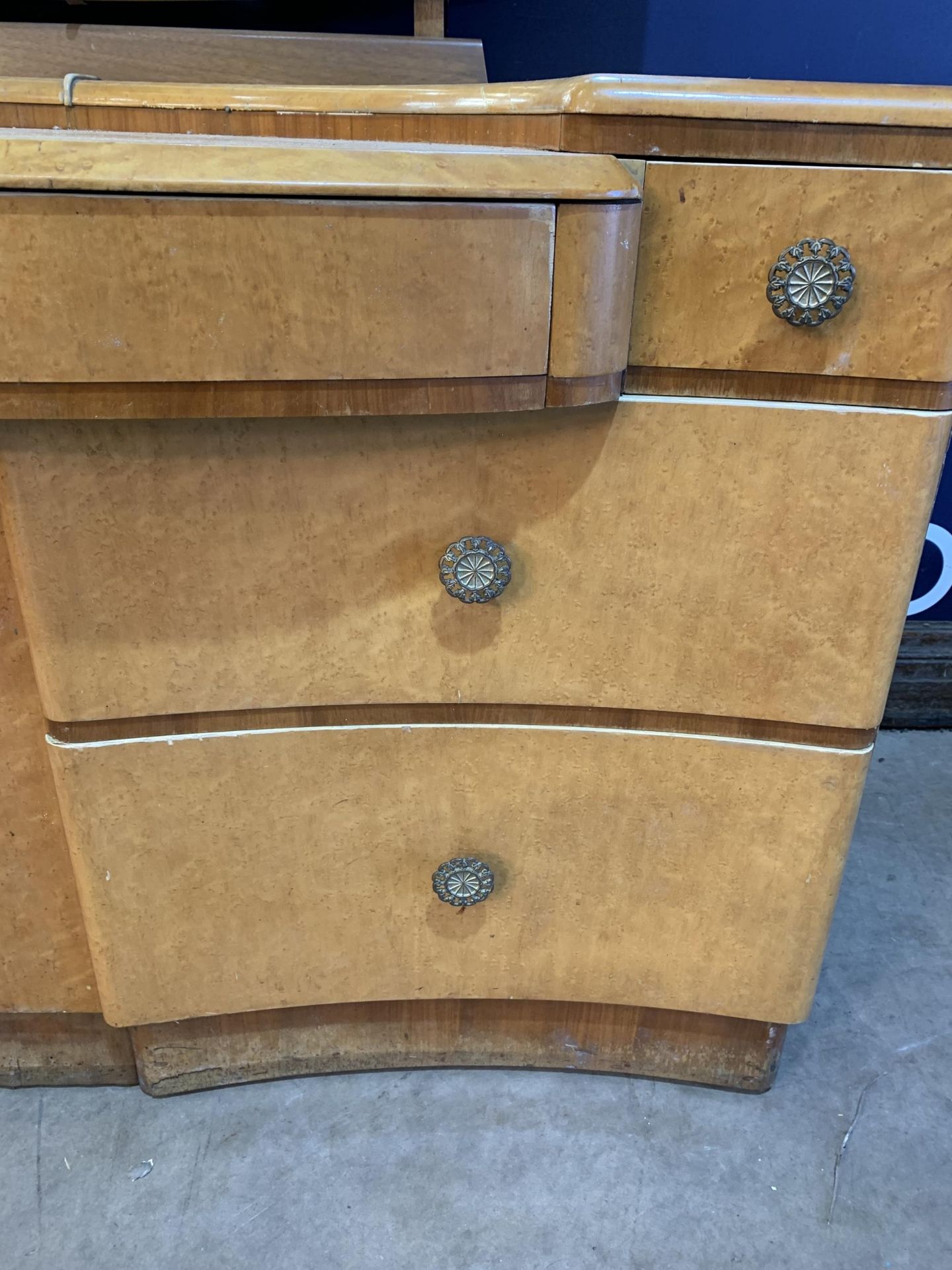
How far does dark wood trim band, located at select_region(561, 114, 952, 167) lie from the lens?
1.65ft

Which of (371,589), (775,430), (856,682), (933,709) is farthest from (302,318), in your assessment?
(933,709)

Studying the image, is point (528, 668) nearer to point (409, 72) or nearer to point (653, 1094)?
point (653, 1094)

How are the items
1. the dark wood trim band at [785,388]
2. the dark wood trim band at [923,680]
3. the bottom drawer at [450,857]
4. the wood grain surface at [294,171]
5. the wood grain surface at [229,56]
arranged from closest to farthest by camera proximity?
the wood grain surface at [294,171], the dark wood trim band at [785,388], the bottom drawer at [450,857], the wood grain surface at [229,56], the dark wood trim band at [923,680]

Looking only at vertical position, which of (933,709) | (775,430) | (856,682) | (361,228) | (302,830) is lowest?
(933,709)

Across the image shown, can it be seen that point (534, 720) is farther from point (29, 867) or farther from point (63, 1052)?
point (63, 1052)

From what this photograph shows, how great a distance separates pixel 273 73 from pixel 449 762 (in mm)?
666

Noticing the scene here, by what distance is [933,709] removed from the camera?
143 centimetres

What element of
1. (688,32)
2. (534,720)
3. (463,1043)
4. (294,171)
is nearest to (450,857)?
(534,720)

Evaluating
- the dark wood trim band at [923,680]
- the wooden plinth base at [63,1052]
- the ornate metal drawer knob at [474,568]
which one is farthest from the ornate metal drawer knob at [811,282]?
the dark wood trim band at [923,680]

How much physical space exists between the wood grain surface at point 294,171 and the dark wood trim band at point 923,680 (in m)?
1.10

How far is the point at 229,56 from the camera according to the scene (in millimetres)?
839

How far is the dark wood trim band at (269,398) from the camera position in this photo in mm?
495

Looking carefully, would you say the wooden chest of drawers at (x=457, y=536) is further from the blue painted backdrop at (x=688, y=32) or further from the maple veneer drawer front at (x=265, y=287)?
the blue painted backdrop at (x=688, y=32)

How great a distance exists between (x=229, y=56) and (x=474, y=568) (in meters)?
0.59
